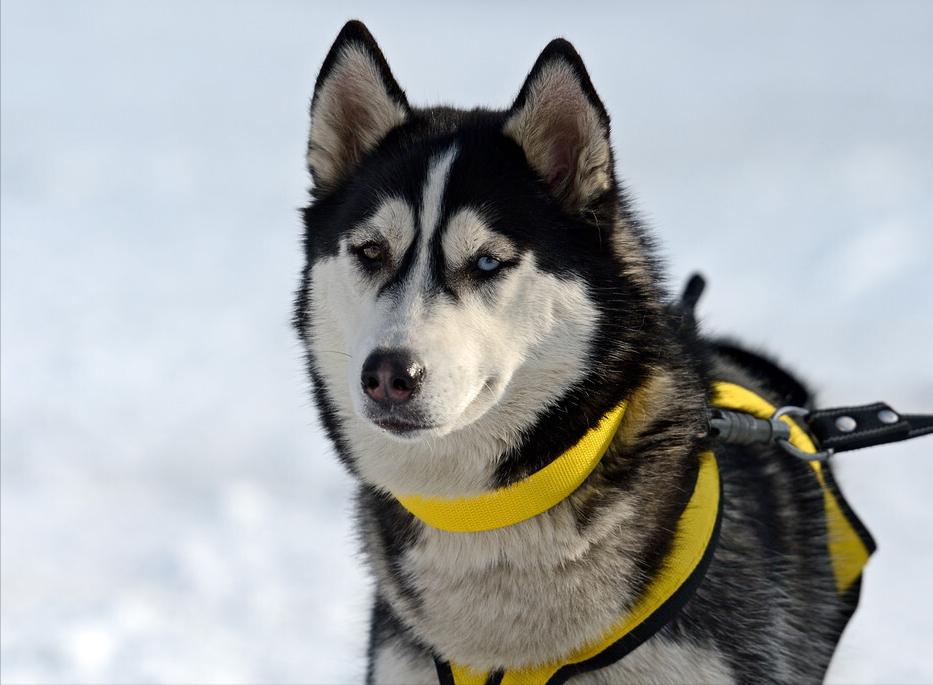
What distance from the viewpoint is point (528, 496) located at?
6.73 feet

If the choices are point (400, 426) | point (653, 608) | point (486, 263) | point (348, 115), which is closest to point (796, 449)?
point (653, 608)

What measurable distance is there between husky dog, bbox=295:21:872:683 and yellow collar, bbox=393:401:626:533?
0.01 metres

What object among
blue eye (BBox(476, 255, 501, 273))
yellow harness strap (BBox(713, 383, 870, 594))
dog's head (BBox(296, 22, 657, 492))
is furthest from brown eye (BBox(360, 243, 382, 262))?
yellow harness strap (BBox(713, 383, 870, 594))

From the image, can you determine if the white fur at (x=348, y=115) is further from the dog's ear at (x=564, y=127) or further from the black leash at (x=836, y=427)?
the black leash at (x=836, y=427)

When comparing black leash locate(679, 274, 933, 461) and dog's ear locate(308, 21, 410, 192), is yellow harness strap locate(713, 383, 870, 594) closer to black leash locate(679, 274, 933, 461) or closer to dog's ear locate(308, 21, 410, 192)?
black leash locate(679, 274, 933, 461)

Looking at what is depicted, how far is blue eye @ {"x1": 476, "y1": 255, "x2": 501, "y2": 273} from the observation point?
208cm

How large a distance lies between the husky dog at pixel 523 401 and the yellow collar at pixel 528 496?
Result: 0.01 meters

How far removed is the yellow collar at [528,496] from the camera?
80.7 inches

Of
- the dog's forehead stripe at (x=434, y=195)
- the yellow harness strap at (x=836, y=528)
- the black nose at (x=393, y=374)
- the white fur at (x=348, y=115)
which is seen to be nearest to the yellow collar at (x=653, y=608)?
the yellow harness strap at (x=836, y=528)

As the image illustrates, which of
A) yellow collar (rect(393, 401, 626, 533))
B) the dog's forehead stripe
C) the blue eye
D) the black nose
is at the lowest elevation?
yellow collar (rect(393, 401, 626, 533))

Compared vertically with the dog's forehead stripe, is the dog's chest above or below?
below

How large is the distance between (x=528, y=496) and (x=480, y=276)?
52 centimetres

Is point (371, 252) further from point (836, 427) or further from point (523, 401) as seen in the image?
point (836, 427)

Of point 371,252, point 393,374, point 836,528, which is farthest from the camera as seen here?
point 836,528
